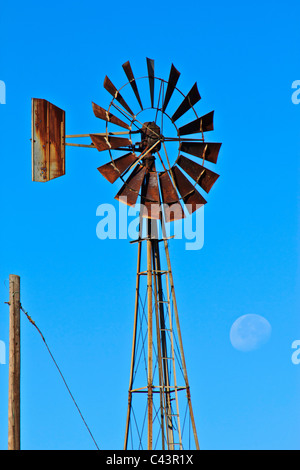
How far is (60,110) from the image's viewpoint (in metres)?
18.6

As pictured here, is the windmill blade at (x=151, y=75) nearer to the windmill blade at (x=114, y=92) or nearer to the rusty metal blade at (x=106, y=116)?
the windmill blade at (x=114, y=92)

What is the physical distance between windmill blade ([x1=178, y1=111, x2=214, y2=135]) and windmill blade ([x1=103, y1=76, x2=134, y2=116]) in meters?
1.20

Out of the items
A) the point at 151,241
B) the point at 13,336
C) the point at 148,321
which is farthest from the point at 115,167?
the point at 13,336

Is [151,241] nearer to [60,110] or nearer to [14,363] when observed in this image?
[60,110]

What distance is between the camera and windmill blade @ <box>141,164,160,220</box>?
733 inches

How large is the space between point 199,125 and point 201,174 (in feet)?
3.53

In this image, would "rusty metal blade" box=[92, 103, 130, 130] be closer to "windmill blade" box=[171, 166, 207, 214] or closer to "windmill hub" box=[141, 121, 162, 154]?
"windmill hub" box=[141, 121, 162, 154]

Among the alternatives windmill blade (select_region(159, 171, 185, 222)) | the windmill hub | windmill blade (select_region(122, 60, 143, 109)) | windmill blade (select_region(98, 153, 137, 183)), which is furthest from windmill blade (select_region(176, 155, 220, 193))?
windmill blade (select_region(122, 60, 143, 109))

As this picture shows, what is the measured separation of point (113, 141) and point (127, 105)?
32.9 inches

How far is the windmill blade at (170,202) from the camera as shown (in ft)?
61.6

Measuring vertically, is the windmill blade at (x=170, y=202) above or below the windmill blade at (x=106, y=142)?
below

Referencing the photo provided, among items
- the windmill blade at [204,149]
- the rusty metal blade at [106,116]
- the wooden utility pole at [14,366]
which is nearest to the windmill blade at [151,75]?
the rusty metal blade at [106,116]

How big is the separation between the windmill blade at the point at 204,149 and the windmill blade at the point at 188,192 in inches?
20.8

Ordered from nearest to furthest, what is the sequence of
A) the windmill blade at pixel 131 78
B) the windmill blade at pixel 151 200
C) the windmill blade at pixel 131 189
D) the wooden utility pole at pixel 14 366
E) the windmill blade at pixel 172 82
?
the wooden utility pole at pixel 14 366 < the windmill blade at pixel 131 189 < the windmill blade at pixel 151 200 < the windmill blade at pixel 131 78 < the windmill blade at pixel 172 82
